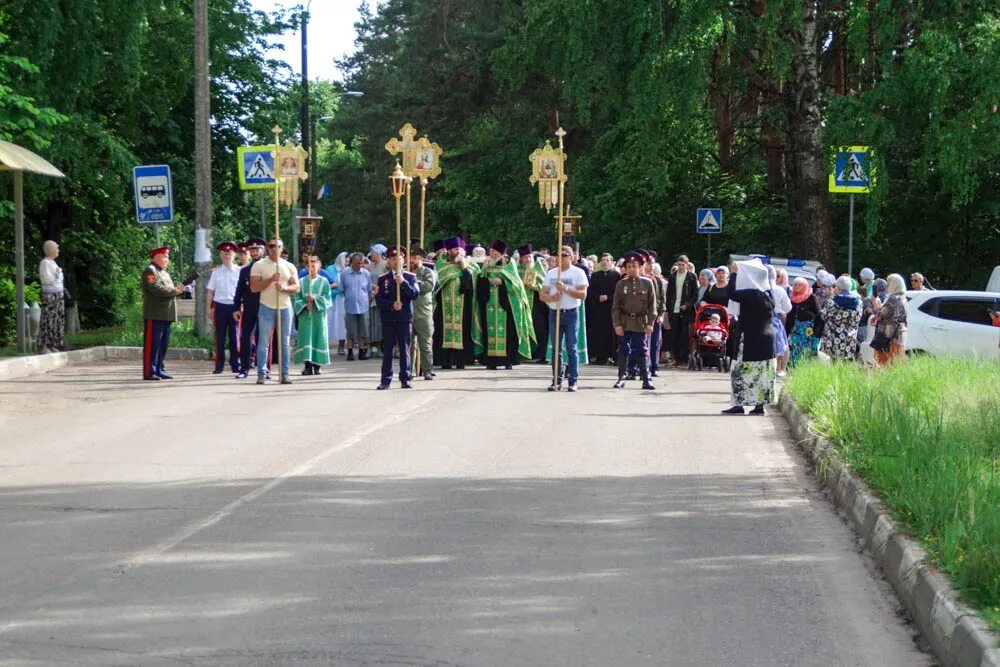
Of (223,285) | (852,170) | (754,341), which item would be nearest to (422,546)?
(754,341)

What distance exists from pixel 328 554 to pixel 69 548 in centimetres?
145

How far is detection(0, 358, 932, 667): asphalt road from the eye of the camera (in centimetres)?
688

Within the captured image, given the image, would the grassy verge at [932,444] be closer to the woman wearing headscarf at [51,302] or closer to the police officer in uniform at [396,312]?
the police officer in uniform at [396,312]

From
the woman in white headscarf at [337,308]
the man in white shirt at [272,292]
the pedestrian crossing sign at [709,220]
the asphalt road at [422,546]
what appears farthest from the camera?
the pedestrian crossing sign at [709,220]

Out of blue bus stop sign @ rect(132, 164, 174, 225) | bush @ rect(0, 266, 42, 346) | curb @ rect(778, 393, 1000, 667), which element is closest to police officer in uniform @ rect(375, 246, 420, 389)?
blue bus stop sign @ rect(132, 164, 174, 225)

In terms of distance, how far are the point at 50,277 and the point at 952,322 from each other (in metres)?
14.2

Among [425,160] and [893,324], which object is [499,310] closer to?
[425,160]

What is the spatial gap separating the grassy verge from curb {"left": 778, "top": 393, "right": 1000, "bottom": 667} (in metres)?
0.07

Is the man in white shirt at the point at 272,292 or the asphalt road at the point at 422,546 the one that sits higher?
the man in white shirt at the point at 272,292

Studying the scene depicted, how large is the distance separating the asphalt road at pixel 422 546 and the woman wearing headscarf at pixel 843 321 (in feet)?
17.5

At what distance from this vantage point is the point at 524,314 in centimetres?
2641

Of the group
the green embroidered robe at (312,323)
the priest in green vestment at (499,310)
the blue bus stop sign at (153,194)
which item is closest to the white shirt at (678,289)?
the priest in green vestment at (499,310)

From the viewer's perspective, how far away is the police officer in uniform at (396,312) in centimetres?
2073

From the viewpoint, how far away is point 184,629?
7000 millimetres
